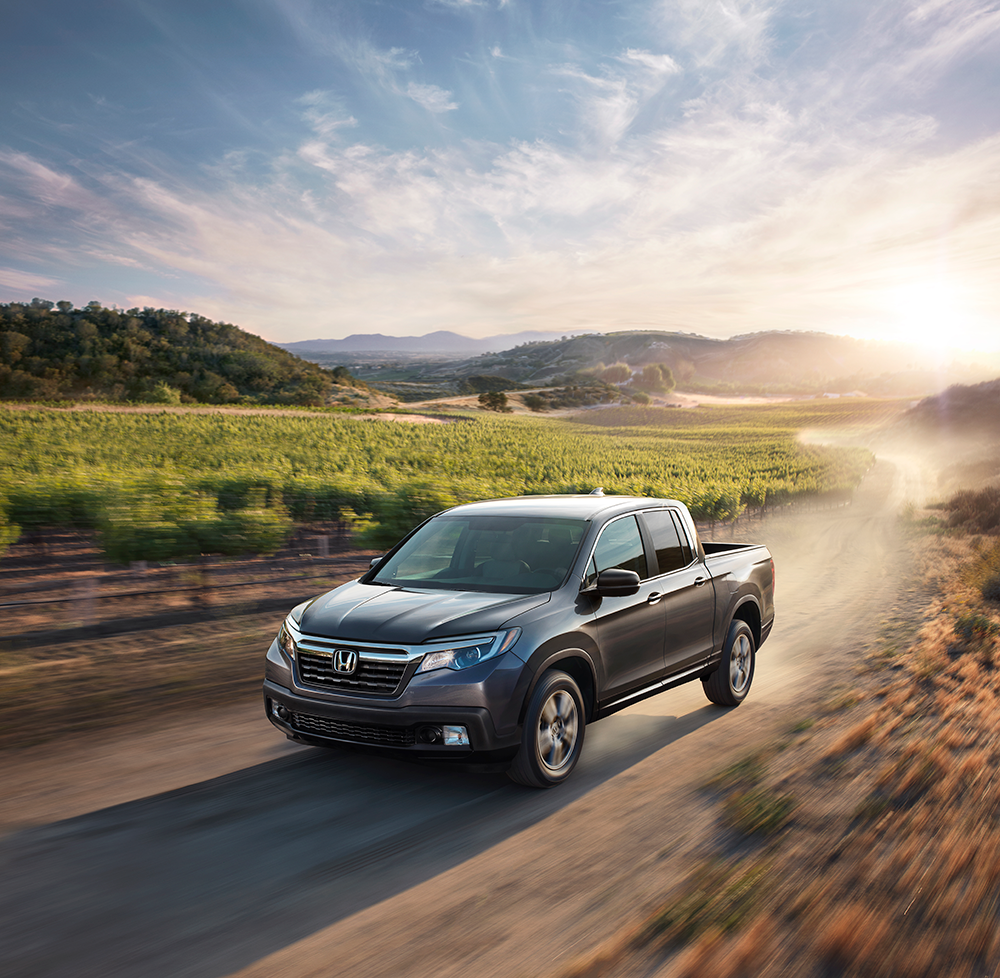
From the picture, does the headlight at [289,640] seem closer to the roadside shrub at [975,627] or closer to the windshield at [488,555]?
the windshield at [488,555]

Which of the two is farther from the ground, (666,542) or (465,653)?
(666,542)

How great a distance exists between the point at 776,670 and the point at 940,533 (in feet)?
63.2

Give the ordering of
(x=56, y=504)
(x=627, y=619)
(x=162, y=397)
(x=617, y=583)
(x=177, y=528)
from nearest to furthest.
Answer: (x=617, y=583), (x=627, y=619), (x=177, y=528), (x=56, y=504), (x=162, y=397)

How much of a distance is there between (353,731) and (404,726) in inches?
13.6

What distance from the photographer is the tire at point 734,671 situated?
6637 millimetres

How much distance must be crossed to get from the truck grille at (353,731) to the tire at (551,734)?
0.66 metres

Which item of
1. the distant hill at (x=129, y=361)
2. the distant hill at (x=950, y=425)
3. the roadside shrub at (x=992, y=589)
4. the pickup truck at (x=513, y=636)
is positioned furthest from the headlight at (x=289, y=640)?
the distant hill at (x=129, y=361)

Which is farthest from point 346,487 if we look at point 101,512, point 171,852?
point 171,852

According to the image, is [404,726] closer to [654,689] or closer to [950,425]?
[654,689]

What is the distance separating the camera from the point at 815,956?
10.2ft

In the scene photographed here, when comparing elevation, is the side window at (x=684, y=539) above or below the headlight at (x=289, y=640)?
above

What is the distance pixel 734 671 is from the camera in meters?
6.81

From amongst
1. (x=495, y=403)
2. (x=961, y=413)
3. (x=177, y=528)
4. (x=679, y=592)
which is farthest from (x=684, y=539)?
(x=495, y=403)

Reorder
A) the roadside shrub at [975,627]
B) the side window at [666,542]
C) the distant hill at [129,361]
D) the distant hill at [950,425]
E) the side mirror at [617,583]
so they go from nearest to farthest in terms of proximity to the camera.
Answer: the side mirror at [617,583] < the side window at [666,542] < the roadside shrub at [975,627] < the distant hill at [950,425] < the distant hill at [129,361]
